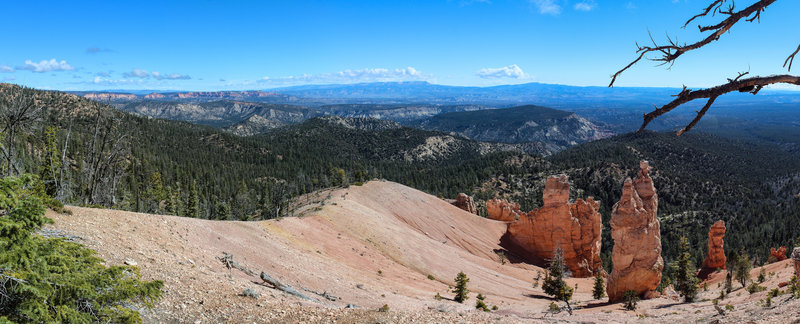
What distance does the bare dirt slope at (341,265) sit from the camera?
14.8 metres

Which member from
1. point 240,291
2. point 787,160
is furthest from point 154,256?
point 787,160

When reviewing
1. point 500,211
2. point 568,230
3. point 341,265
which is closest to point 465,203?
point 500,211

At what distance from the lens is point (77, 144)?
92875mm

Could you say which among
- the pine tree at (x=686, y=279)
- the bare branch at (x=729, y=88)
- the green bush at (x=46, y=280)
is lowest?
the pine tree at (x=686, y=279)

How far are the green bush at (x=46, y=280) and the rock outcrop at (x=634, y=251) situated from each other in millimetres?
36252

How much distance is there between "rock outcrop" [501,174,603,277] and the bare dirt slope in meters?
5.69

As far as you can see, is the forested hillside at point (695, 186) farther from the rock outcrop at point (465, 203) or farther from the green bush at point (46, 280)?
the green bush at point (46, 280)

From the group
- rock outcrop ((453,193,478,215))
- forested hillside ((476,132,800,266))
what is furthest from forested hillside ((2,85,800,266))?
rock outcrop ((453,193,478,215))

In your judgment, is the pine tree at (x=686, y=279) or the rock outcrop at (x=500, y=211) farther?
the rock outcrop at (x=500, y=211)

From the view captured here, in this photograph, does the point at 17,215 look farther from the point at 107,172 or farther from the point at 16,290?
the point at 107,172

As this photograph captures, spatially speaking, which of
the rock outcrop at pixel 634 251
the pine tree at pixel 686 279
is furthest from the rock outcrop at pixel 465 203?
the pine tree at pixel 686 279

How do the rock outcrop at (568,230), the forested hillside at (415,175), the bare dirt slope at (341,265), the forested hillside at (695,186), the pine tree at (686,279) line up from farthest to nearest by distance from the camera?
the forested hillside at (695,186) < the forested hillside at (415,175) < the rock outcrop at (568,230) < the pine tree at (686,279) < the bare dirt slope at (341,265)

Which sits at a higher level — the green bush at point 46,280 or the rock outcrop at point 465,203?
the green bush at point 46,280

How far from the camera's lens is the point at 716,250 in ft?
155
